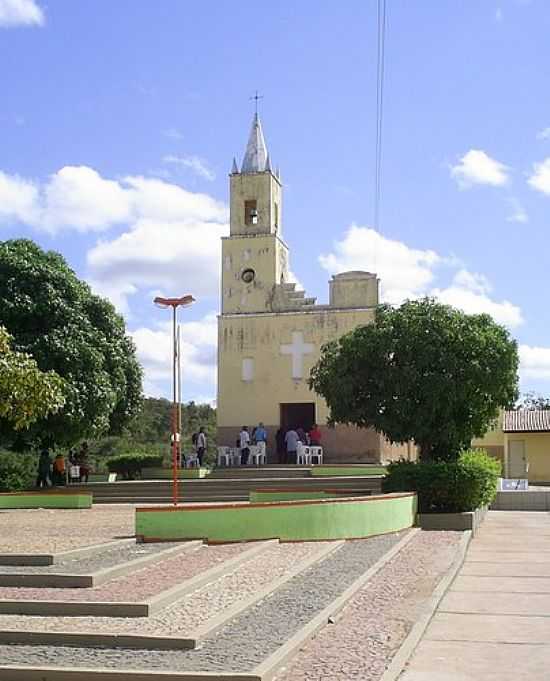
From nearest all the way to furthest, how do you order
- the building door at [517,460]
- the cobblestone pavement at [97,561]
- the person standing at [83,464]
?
the cobblestone pavement at [97,561], the person standing at [83,464], the building door at [517,460]

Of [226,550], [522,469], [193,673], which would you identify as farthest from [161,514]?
[522,469]

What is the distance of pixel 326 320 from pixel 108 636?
2460 centimetres

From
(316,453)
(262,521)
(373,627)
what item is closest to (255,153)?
(316,453)

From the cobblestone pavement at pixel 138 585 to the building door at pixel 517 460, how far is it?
2912 centimetres

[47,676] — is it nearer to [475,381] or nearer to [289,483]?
[475,381]

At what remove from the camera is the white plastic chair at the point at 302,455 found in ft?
94.0

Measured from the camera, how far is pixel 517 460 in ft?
127

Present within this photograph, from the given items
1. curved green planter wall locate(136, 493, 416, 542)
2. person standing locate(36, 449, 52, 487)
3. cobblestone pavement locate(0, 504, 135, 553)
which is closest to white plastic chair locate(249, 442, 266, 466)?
person standing locate(36, 449, 52, 487)

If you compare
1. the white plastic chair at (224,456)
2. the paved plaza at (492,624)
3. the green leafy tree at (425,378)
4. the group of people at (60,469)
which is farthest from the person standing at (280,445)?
the paved plaza at (492,624)

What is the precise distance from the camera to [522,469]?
126 feet

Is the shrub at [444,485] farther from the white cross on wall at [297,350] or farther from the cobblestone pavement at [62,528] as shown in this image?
the white cross on wall at [297,350]

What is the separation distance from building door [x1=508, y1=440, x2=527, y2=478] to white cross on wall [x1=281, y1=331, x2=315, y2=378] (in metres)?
12.3

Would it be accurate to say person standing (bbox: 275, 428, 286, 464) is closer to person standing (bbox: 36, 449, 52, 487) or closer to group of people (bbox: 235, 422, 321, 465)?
group of people (bbox: 235, 422, 321, 465)

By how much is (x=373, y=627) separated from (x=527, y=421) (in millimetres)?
32853
